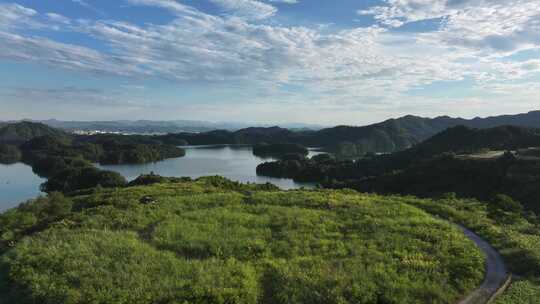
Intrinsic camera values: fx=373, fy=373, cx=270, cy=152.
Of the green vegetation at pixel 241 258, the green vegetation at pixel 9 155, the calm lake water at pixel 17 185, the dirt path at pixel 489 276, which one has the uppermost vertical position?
the green vegetation at pixel 241 258

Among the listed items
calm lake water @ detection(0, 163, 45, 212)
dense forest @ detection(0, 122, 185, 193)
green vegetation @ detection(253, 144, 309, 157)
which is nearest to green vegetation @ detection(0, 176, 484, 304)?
calm lake water @ detection(0, 163, 45, 212)

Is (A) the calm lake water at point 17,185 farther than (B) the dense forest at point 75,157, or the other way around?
(B) the dense forest at point 75,157

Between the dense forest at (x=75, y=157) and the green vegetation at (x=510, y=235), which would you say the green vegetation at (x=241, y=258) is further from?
the dense forest at (x=75, y=157)

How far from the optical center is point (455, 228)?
1614 cm

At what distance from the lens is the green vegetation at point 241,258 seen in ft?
30.8

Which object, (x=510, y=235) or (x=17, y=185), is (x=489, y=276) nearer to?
(x=510, y=235)

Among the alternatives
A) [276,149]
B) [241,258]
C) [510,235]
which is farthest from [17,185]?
[276,149]

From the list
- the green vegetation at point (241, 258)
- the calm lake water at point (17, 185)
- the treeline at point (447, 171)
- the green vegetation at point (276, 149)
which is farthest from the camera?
the green vegetation at point (276, 149)

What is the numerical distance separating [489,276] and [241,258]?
7543 millimetres

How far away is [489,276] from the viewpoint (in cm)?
1109

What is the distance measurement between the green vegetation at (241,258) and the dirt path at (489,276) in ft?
0.75

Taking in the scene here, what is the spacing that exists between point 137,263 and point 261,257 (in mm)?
3867

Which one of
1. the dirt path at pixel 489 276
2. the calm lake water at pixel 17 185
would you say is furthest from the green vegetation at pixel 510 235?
the calm lake water at pixel 17 185

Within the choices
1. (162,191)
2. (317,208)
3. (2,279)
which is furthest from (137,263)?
(162,191)
